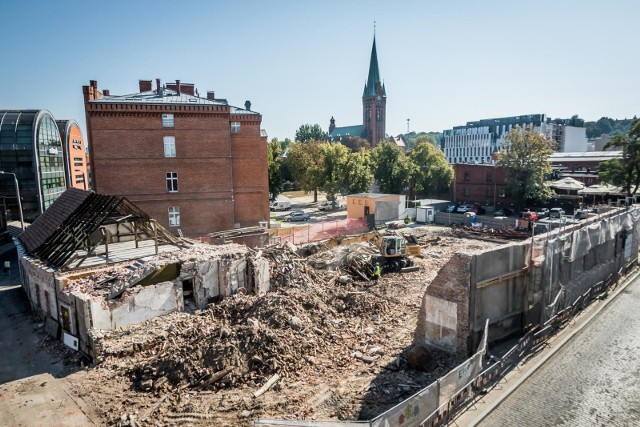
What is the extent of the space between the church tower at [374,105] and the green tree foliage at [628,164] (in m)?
72.5

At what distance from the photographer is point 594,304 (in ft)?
57.5

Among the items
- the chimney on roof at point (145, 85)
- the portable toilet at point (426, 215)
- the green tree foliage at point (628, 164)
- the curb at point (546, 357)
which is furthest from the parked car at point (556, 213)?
the chimney on roof at point (145, 85)

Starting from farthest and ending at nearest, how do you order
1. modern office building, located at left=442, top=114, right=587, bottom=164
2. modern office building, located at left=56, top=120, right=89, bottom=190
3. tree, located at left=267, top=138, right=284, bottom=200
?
modern office building, located at left=442, top=114, right=587, bottom=164 → tree, located at left=267, top=138, right=284, bottom=200 → modern office building, located at left=56, top=120, right=89, bottom=190

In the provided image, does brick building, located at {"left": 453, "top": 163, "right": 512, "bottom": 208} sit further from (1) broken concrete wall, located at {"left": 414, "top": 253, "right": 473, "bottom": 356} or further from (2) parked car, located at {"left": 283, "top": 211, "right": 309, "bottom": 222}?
(1) broken concrete wall, located at {"left": 414, "top": 253, "right": 473, "bottom": 356}

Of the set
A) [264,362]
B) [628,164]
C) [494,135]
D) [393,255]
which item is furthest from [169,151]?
[494,135]

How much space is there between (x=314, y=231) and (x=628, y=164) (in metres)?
29.1

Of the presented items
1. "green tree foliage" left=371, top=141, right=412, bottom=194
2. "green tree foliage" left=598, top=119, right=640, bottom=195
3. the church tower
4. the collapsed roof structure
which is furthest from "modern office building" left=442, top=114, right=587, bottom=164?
the collapsed roof structure

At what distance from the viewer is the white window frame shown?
30766mm

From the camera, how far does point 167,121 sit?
30859 millimetres

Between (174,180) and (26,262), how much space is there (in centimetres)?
1373

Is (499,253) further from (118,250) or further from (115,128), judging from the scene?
(115,128)

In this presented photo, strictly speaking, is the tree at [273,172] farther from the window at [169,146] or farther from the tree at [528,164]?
the tree at [528,164]

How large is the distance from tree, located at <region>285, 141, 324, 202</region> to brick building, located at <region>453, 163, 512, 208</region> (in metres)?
18.0

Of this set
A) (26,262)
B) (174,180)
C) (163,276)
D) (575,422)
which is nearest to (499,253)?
(575,422)
